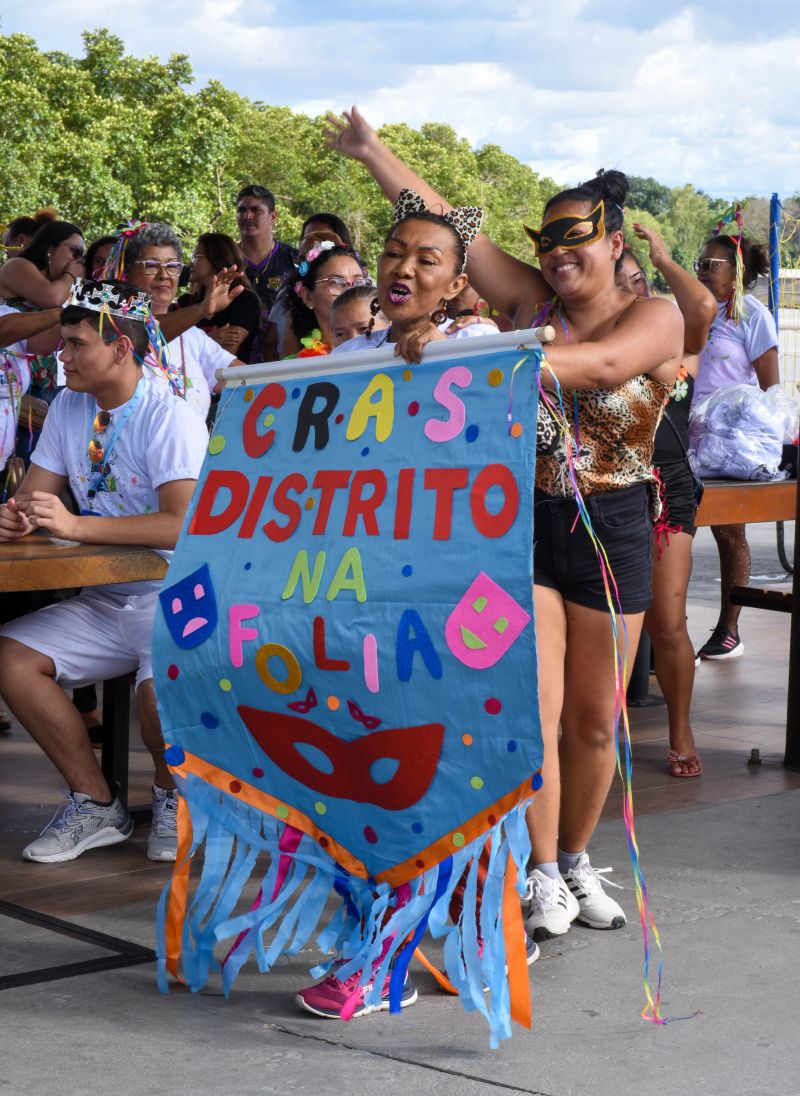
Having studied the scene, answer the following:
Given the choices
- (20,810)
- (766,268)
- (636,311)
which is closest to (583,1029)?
(636,311)

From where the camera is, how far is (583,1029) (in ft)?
10.4

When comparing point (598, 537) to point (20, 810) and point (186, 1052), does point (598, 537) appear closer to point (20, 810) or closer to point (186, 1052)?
point (186, 1052)

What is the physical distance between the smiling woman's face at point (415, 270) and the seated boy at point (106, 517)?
1.10m

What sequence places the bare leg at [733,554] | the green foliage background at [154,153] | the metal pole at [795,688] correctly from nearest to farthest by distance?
the metal pole at [795,688] → the bare leg at [733,554] → the green foliage background at [154,153]

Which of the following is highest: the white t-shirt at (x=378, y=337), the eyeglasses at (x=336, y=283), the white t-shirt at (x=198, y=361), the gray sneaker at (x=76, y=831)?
the eyeglasses at (x=336, y=283)

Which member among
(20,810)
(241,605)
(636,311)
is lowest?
(20,810)

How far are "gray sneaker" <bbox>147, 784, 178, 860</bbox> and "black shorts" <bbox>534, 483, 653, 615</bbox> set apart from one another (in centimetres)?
139

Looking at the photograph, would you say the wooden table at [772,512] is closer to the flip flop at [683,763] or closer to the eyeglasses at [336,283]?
the flip flop at [683,763]

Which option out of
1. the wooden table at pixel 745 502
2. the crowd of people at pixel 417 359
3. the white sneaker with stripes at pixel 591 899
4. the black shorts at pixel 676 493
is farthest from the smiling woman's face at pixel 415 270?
the wooden table at pixel 745 502

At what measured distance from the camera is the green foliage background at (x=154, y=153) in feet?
124

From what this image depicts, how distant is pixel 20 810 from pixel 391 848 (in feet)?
7.18

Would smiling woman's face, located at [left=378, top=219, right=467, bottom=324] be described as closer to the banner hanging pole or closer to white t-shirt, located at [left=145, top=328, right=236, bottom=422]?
the banner hanging pole

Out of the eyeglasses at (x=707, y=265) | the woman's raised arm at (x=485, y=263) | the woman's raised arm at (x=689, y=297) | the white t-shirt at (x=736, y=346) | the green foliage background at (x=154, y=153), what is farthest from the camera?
the green foliage background at (x=154, y=153)

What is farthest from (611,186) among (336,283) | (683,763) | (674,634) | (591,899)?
(336,283)
